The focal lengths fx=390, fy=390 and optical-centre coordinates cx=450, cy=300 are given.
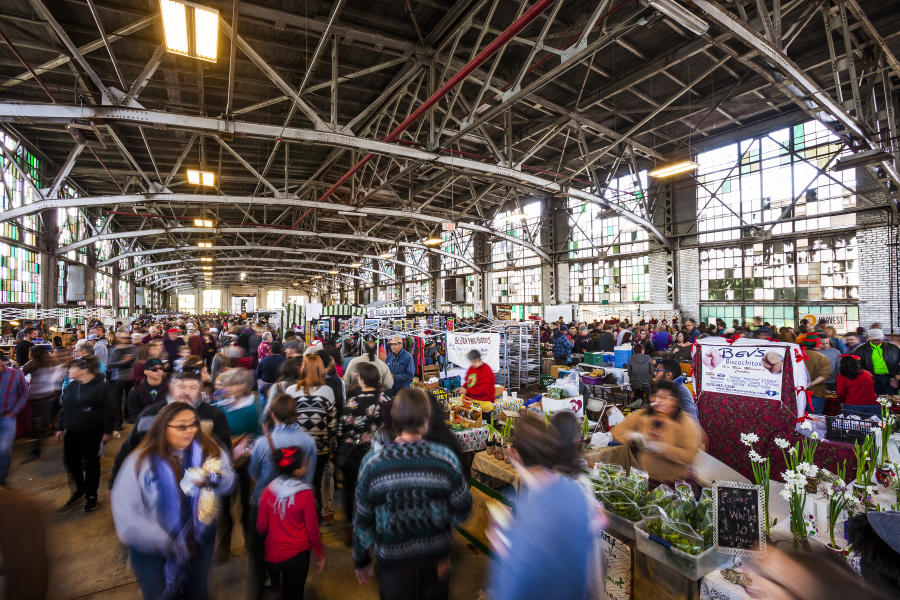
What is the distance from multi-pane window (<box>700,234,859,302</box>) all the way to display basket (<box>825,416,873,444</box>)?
35.3 feet

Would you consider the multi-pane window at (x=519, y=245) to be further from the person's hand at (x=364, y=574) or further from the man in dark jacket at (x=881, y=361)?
the person's hand at (x=364, y=574)

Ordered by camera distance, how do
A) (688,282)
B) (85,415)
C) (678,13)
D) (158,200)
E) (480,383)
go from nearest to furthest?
1. (85,415)
2. (678,13)
3. (480,383)
4. (158,200)
5. (688,282)

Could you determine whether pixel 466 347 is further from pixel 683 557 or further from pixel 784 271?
pixel 784 271

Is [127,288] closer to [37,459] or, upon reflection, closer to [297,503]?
[37,459]

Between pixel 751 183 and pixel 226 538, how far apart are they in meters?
16.0

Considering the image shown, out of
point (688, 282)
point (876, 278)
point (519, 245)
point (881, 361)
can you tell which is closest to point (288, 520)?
point (881, 361)

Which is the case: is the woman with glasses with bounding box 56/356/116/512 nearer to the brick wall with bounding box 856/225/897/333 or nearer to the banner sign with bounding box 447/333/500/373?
the banner sign with bounding box 447/333/500/373

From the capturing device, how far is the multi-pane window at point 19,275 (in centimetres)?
1185

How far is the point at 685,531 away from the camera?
2133mm

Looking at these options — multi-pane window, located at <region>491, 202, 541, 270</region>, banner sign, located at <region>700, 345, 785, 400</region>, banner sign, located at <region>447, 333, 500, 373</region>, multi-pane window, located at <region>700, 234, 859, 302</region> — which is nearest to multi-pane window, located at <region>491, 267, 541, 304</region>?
multi-pane window, located at <region>491, 202, 541, 270</region>

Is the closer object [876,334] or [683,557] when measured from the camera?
[683,557]

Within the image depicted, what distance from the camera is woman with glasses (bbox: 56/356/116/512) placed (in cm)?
358

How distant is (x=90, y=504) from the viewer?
12.9 feet

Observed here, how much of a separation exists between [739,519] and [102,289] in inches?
1147
